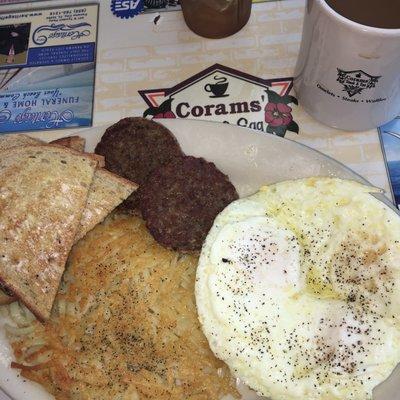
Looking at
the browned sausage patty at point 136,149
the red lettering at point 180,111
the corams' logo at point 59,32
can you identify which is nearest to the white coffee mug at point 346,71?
the red lettering at point 180,111

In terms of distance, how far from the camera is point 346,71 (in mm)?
1847

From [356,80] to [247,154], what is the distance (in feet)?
1.58

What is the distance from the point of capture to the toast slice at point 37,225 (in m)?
1.86

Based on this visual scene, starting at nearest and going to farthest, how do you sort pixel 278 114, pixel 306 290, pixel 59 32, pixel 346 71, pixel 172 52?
1. pixel 306 290
2. pixel 346 71
3. pixel 278 114
4. pixel 172 52
5. pixel 59 32

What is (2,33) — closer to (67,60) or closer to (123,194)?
(67,60)

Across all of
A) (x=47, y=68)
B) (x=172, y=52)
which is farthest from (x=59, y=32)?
(x=172, y=52)

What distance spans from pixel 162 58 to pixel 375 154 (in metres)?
1.09

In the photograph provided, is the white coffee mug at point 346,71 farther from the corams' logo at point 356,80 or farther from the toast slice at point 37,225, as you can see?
the toast slice at point 37,225

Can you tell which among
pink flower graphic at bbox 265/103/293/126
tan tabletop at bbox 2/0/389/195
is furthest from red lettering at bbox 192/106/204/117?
pink flower graphic at bbox 265/103/293/126

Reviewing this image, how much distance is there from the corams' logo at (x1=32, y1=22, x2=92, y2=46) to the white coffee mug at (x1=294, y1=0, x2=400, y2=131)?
1.13 metres

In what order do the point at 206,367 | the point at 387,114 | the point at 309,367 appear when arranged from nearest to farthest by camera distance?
the point at 309,367, the point at 206,367, the point at 387,114

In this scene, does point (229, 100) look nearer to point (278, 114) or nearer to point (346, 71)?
point (278, 114)

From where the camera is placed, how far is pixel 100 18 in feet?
8.77

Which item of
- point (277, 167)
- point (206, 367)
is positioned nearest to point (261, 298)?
point (206, 367)
